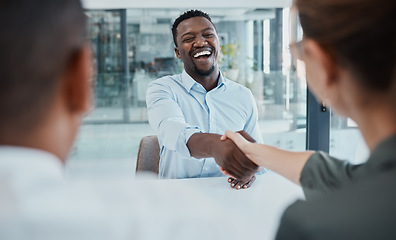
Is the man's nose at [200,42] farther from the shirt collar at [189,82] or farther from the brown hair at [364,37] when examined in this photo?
the brown hair at [364,37]

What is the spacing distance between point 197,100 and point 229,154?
67cm

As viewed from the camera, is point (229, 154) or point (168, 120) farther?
point (168, 120)

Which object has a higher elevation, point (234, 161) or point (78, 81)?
point (78, 81)

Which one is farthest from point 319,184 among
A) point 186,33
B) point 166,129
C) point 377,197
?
point 186,33

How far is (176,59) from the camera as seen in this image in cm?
431

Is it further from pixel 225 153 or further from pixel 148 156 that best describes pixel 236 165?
pixel 148 156

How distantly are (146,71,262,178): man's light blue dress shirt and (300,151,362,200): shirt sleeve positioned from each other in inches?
43.5

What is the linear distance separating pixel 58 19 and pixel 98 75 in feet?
12.6

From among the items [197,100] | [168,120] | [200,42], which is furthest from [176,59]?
[168,120]

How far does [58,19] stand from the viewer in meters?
0.59

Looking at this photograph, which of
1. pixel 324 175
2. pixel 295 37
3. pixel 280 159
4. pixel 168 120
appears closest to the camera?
pixel 295 37

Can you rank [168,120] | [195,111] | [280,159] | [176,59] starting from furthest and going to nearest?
[176,59] < [195,111] < [168,120] < [280,159]

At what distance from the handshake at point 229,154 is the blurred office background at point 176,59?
2280mm

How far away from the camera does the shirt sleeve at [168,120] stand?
6.97 ft
